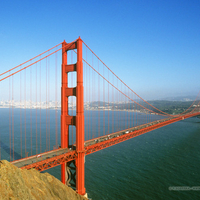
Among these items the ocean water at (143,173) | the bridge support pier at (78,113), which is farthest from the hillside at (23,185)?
the ocean water at (143,173)

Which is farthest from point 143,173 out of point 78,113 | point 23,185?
point 23,185

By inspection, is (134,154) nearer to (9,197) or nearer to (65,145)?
(65,145)

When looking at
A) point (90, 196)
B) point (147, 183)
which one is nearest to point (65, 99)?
point (90, 196)

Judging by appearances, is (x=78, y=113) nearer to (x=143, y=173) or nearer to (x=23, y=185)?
(x=23, y=185)

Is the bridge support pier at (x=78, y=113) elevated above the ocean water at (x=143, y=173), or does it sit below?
above

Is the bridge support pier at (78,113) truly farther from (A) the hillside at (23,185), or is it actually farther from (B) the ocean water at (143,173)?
(A) the hillside at (23,185)
